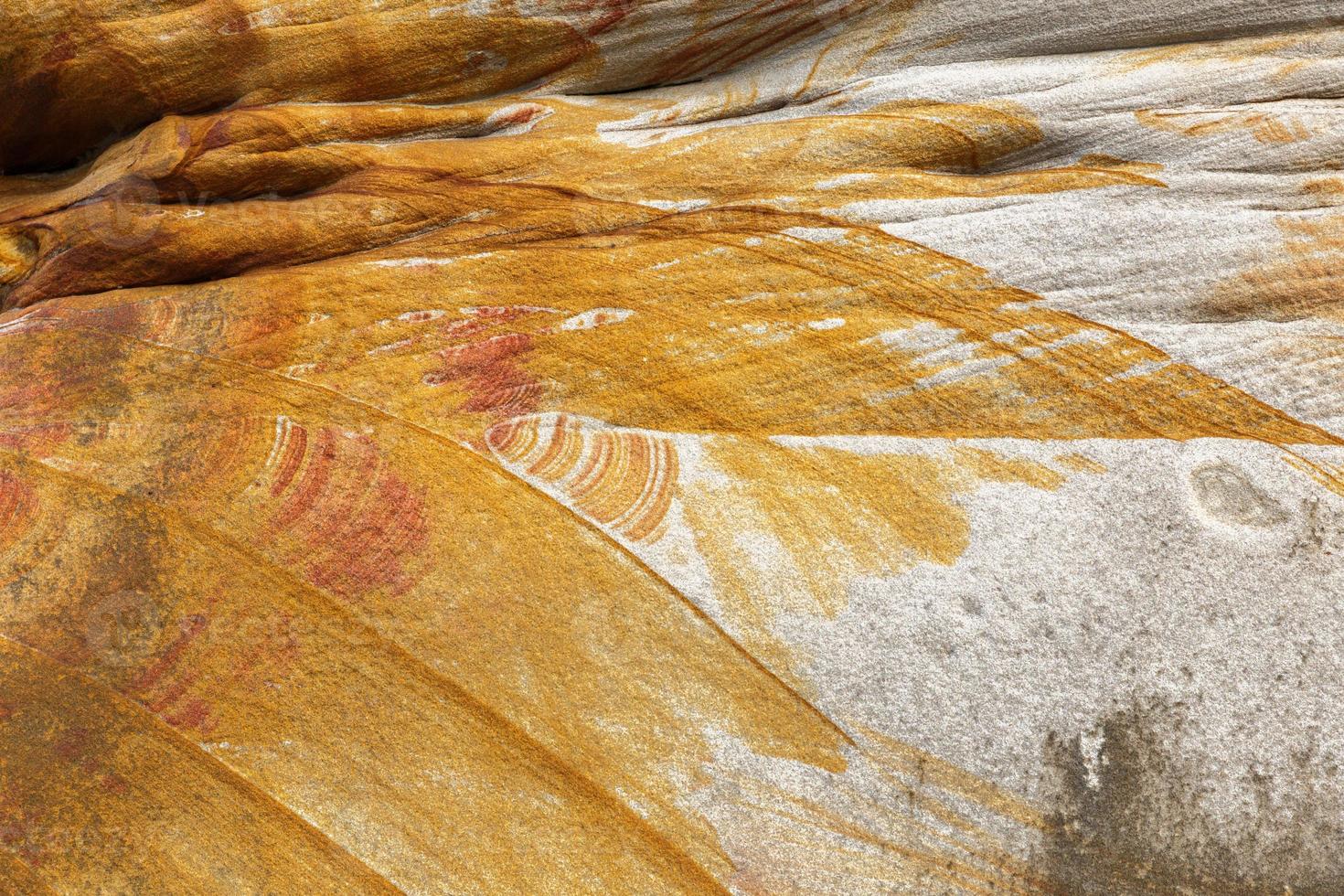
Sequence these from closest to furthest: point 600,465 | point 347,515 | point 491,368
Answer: point 347,515
point 600,465
point 491,368

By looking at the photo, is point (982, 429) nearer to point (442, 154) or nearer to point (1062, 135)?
point (1062, 135)

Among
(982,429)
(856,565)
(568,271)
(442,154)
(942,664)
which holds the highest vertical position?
(442,154)

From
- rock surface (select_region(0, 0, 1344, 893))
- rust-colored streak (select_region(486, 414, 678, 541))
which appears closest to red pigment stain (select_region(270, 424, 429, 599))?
rock surface (select_region(0, 0, 1344, 893))

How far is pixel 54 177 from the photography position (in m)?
11.2

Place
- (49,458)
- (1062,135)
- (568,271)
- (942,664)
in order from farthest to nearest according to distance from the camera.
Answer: (1062,135) < (568,271) < (49,458) < (942,664)

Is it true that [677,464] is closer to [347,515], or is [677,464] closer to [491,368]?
[491,368]

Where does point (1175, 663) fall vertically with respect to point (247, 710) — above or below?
below

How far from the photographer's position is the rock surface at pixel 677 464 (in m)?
6.49

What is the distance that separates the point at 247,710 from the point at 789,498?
14.1 ft

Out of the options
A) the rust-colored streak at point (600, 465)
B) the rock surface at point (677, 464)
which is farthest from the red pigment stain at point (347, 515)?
the rust-colored streak at point (600, 465)

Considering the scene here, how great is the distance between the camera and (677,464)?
7.80 m

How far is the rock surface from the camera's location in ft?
21.3

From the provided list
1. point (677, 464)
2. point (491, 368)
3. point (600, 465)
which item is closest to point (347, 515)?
point (491, 368)

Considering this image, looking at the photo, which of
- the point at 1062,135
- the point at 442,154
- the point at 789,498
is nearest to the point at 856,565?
the point at 789,498
